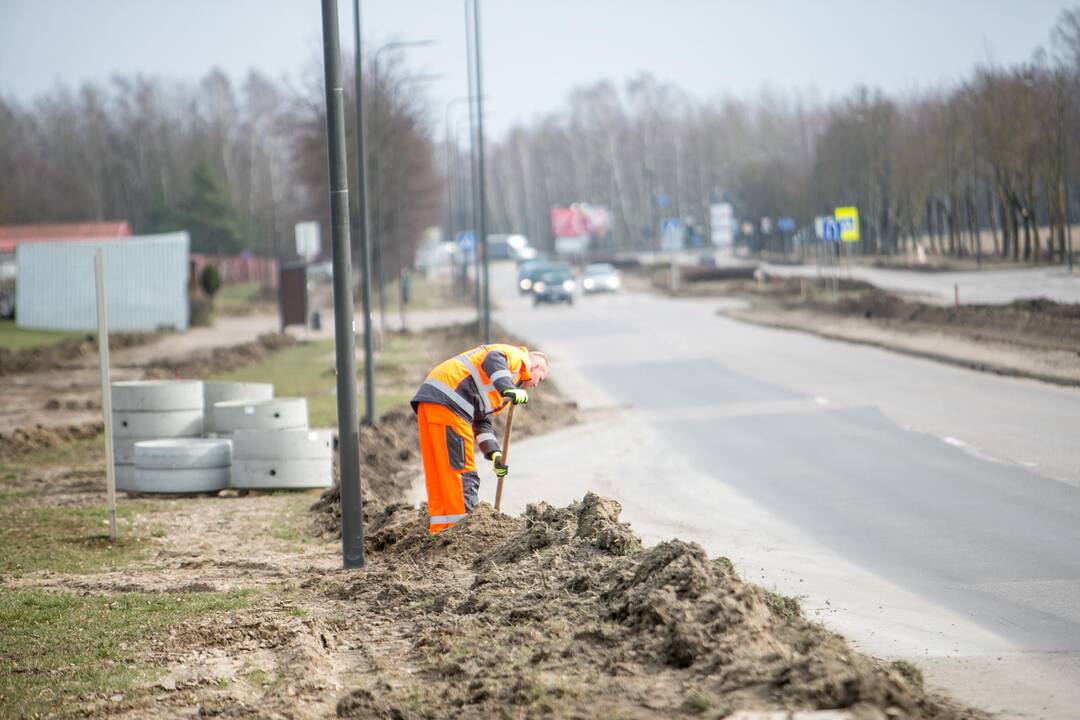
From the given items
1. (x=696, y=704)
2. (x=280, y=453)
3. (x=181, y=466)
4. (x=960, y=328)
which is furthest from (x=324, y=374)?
(x=696, y=704)

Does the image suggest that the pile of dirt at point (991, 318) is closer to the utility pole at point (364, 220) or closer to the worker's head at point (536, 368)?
the utility pole at point (364, 220)

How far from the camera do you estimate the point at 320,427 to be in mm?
21250

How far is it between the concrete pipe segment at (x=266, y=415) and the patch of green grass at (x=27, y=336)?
30403 mm

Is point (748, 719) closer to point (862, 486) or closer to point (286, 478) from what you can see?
point (862, 486)

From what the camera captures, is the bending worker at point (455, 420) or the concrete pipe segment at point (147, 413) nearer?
the bending worker at point (455, 420)

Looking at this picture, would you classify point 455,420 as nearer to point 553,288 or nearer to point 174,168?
point 553,288

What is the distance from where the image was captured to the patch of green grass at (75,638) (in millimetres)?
7312

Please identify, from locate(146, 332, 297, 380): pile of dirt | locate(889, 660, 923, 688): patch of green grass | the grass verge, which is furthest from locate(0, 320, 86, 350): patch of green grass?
locate(889, 660, 923, 688): patch of green grass

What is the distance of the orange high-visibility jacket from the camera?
1098 centimetres

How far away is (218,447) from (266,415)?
2.14ft

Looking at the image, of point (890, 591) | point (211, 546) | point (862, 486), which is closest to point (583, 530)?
point (890, 591)

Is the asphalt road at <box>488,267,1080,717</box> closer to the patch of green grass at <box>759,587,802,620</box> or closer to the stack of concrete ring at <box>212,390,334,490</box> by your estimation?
the patch of green grass at <box>759,587,802,620</box>

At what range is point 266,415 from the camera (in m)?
16.0

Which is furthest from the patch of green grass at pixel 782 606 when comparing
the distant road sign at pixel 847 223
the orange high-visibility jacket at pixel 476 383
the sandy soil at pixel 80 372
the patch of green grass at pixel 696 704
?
the distant road sign at pixel 847 223
